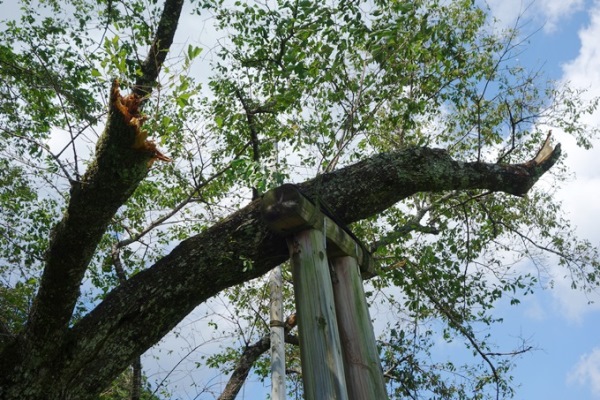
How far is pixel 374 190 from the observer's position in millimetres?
3641

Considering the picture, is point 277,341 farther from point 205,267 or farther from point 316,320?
point 316,320

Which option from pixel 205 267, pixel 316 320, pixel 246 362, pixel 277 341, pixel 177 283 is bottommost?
pixel 316 320

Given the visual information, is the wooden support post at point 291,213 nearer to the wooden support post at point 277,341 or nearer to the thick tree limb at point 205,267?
the thick tree limb at point 205,267

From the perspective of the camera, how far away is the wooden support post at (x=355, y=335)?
115 inches

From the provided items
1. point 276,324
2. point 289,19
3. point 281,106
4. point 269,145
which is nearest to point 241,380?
point 276,324

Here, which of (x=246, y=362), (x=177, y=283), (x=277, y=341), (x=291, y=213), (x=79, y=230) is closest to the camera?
(x=79, y=230)

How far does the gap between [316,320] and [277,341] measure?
4035mm

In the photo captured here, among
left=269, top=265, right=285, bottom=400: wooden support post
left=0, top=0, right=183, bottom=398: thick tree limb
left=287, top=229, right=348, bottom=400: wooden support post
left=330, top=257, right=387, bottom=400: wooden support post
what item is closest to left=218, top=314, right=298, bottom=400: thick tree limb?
left=269, top=265, right=285, bottom=400: wooden support post

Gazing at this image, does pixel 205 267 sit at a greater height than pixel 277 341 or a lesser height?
lesser

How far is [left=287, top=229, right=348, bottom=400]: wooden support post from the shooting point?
2.55 m

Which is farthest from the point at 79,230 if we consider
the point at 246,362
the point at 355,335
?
the point at 246,362

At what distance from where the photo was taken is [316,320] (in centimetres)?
271

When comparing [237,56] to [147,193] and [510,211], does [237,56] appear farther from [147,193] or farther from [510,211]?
[510,211]

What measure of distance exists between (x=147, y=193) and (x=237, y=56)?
10.0 feet
